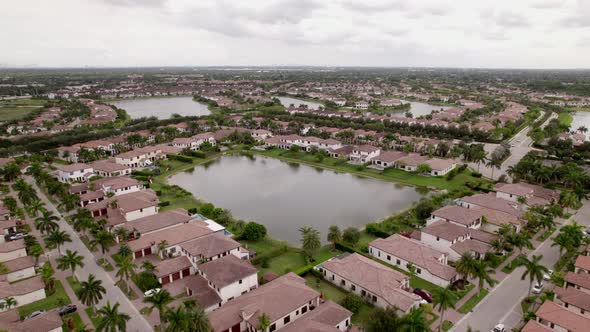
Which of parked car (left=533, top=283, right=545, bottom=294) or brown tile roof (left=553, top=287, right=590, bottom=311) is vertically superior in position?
brown tile roof (left=553, top=287, right=590, bottom=311)

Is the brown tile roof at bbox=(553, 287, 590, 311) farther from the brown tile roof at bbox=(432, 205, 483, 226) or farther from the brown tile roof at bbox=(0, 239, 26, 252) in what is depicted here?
the brown tile roof at bbox=(0, 239, 26, 252)

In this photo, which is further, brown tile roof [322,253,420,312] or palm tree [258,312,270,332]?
brown tile roof [322,253,420,312]

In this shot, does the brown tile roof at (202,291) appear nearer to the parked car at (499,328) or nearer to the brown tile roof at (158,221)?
the brown tile roof at (158,221)

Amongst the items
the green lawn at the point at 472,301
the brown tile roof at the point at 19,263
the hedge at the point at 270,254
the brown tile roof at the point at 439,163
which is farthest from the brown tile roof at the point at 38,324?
the brown tile roof at the point at 439,163

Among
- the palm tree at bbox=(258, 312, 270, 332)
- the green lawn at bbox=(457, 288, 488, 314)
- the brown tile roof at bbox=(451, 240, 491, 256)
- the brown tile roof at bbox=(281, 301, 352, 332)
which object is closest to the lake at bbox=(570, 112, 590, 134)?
the brown tile roof at bbox=(451, 240, 491, 256)

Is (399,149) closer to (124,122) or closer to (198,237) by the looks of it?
(198,237)

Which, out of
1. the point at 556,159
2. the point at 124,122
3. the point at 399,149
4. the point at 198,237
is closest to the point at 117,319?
the point at 198,237
